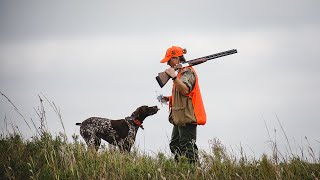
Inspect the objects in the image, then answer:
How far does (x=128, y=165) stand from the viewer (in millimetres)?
5133

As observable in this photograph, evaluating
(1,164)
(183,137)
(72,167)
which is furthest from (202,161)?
(1,164)

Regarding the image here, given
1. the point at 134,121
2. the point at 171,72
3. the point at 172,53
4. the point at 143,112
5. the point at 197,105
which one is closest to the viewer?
the point at 171,72

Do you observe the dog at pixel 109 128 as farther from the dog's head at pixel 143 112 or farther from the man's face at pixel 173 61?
the man's face at pixel 173 61

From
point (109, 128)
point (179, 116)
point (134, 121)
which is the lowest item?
point (179, 116)

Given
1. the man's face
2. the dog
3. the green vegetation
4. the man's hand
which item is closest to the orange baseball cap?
the man's face

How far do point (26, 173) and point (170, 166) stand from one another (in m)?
1.82

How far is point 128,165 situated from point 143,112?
14.8 feet

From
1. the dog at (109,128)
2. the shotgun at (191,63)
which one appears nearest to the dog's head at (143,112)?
the dog at (109,128)

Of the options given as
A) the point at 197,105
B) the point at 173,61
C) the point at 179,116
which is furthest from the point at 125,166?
the point at 173,61

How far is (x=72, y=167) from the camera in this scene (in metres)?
4.49

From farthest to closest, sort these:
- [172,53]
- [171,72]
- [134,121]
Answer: [134,121], [172,53], [171,72]

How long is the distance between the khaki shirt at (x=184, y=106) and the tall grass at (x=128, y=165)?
62 cm

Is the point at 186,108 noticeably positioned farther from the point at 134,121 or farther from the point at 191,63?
the point at 134,121

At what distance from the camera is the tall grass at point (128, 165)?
447cm
